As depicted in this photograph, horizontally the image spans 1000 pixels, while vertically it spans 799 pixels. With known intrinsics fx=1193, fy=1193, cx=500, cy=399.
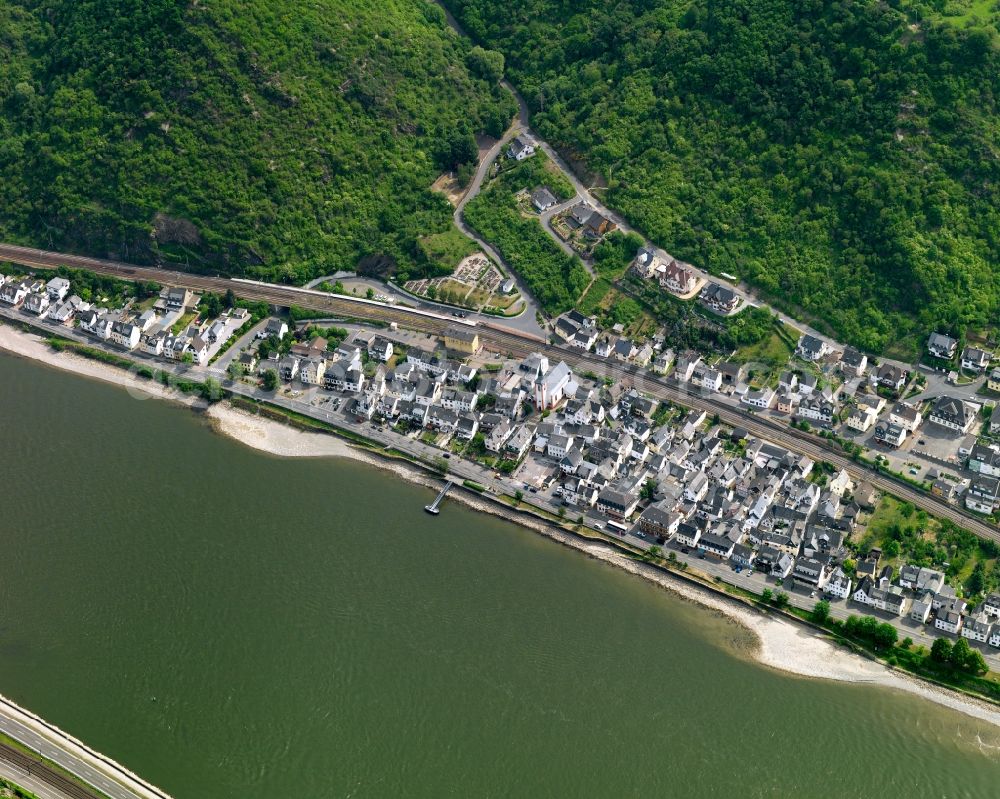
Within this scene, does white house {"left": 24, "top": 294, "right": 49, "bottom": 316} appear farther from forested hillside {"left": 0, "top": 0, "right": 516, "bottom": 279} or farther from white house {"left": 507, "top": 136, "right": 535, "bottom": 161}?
white house {"left": 507, "top": 136, "right": 535, "bottom": 161}

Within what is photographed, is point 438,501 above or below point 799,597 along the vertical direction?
below

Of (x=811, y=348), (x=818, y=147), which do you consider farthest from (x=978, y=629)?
(x=818, y=147)

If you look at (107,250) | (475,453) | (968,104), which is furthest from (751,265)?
(107,250)

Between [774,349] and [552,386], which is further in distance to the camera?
[774,349]

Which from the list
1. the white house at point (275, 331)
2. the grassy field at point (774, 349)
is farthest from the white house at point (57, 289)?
the grassy field at point (774, 349)

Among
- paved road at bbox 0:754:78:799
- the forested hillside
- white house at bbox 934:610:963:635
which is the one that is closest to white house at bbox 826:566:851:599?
white house at bbox 934:610:963:635

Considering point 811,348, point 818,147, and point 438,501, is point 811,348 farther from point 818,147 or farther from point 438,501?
point 438,501
